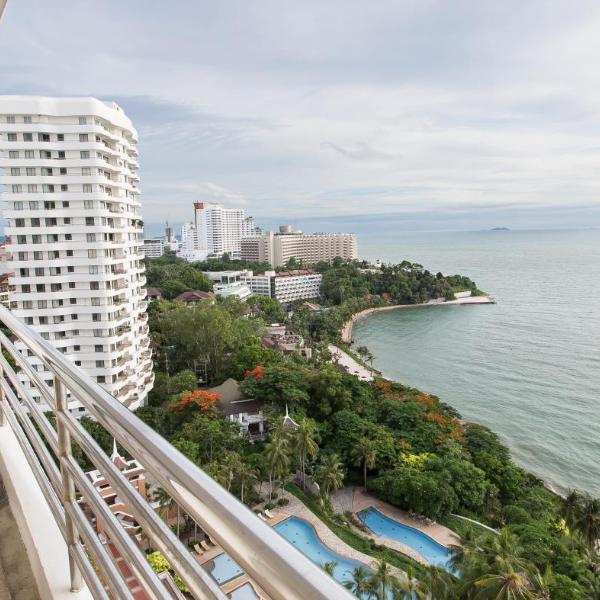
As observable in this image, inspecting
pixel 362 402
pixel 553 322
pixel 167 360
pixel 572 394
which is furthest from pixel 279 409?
pixel 553 322

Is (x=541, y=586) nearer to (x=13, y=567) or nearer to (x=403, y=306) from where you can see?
(x=13, y=567)

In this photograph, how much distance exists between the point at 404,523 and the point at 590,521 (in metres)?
3.45

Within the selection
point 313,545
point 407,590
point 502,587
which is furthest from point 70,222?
point 502,587

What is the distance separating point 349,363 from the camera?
21.5 metres

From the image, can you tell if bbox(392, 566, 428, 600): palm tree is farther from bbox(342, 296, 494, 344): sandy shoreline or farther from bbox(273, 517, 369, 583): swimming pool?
bbox(342, 296, 494, 344): sandy shoreline

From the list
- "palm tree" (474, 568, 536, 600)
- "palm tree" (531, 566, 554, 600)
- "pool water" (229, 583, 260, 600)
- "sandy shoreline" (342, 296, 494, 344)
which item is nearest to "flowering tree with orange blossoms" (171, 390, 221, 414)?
"palm tree" (474, 568, 536, 600)

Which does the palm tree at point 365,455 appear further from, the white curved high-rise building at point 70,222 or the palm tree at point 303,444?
the white curved high-rise building at point 70,222

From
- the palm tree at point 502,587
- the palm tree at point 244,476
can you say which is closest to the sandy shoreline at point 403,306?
the palm tree at point 244,476

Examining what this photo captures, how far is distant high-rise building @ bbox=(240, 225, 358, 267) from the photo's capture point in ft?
172

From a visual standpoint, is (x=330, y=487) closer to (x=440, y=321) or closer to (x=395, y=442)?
(x=395, y=442)

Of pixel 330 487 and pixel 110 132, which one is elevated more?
pixel 110 132

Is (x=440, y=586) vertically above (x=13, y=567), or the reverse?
(x=13, y=567)

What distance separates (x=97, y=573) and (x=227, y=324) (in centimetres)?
1505

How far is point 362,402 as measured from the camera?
12.4 m
